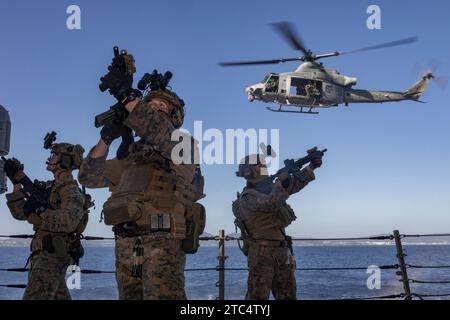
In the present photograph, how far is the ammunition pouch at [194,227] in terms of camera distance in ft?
11.8

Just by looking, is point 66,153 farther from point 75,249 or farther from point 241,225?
point 241,225

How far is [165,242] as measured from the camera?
3393 millimetres

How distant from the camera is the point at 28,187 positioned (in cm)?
555

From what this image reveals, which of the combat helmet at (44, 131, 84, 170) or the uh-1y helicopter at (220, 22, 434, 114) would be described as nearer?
the combat helmet at (44, 131, 84, 170)

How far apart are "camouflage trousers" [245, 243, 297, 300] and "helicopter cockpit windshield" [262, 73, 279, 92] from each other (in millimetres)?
23634

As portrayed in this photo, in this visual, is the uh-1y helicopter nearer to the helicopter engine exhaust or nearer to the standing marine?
the helicopter engine exhaust

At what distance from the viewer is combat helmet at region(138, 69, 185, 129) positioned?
3902 millimetres

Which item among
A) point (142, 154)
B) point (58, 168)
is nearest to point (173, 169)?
point (142, 154)

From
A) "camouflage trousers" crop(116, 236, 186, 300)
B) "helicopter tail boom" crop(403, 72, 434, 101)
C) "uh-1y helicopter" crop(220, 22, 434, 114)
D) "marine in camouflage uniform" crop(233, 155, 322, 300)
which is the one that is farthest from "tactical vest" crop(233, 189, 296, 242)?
"helicopter tail boom" crop(403, 72, 434, 101)

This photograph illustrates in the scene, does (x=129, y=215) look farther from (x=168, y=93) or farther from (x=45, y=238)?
(x=45, y=238)

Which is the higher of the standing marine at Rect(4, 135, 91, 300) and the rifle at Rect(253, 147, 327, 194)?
the rifle at Rect(253, 147, 327, 194)

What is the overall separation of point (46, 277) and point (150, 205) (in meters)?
2.12

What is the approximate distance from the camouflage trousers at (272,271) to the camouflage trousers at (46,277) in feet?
7.34
